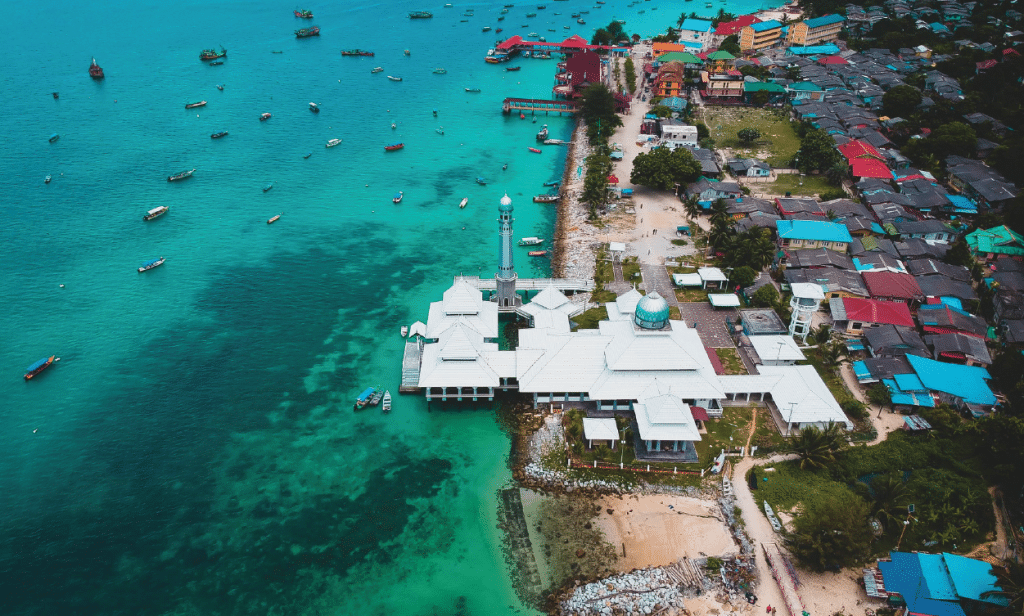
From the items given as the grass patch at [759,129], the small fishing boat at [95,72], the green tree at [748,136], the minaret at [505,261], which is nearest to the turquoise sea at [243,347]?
the small fishing boat at [95,72]

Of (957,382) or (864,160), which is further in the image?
(864,160)

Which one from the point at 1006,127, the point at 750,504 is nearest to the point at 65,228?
the point at 750,504

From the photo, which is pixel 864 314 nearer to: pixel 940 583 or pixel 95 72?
pixel 940 583

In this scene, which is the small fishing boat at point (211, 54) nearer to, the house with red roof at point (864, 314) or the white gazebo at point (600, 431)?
the white gazebo at point (600, 431)

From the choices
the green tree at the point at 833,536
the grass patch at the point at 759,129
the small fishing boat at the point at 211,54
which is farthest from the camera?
the small fishing boat at the point at 211,54

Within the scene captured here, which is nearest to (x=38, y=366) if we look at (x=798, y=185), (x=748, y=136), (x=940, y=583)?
(x=940, y=583)

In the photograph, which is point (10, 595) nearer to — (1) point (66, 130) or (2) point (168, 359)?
(2) point (168, 359)
